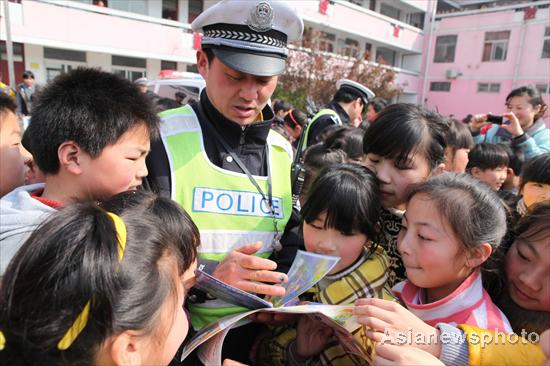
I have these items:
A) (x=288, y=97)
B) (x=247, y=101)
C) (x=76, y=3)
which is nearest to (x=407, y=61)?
(x=288, y=97)

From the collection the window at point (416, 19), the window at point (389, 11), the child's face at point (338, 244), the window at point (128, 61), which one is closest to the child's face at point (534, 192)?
the child's face at point (338, 244)

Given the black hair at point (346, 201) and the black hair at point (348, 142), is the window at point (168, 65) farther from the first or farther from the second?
the black hair at point (346, 201)

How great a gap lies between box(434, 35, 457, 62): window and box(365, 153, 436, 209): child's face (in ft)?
72.1

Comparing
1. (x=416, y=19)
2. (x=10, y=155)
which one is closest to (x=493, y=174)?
(x=10, y=155)

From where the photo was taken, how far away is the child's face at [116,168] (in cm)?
124

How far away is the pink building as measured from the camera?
57.6 feet

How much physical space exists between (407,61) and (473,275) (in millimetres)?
23303

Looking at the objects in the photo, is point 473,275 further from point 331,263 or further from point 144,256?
point 144,256

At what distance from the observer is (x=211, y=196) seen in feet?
4.65

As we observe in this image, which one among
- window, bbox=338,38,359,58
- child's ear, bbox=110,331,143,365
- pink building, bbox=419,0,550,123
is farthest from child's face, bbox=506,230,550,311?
pink building, bbox=419,0,550,123

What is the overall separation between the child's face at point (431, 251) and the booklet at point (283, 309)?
284 mm

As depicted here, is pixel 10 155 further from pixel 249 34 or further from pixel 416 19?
pixel 416 19

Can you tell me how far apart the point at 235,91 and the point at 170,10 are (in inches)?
540

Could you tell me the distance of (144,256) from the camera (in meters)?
0.90
